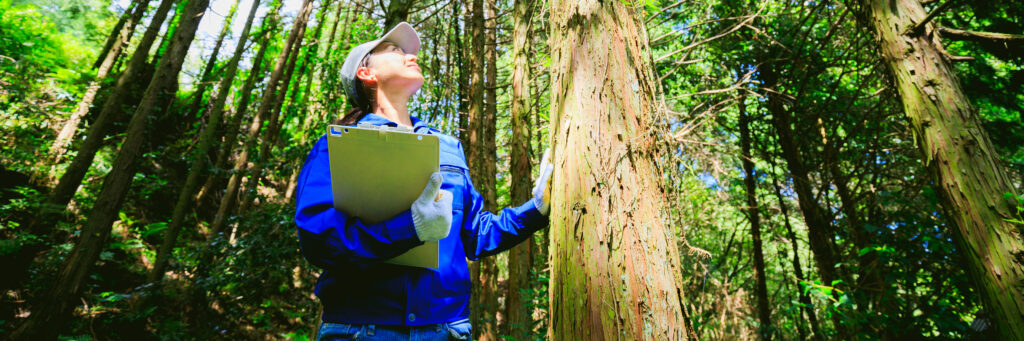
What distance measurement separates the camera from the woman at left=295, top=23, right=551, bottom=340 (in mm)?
1327

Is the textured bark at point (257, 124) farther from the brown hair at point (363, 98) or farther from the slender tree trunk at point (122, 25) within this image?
the brown hair at point (363, 98)

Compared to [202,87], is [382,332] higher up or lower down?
Answer: lower down

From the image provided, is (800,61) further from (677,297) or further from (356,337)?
(356,337)

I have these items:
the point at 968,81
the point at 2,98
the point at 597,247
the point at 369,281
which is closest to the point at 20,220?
the point at 2,98

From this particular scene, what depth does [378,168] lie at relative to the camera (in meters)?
1.26

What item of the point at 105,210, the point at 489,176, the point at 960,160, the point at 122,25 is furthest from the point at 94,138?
the point at 960,160

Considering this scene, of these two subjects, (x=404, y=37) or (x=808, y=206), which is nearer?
(x=404, y=37)

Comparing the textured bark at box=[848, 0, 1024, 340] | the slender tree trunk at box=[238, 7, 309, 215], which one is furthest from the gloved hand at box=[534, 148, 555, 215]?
the slender tree trunk at box=[238, 7, 309, 215]

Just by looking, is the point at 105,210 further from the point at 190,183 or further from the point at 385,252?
the point at 385,252

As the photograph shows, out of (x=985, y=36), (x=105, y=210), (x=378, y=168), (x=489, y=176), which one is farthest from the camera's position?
(x=489, y=176)

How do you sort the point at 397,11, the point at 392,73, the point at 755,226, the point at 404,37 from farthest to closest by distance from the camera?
1. the point at 755,226
2. the point at 397,11
3. the point at 404,37
4. the point at 392,73

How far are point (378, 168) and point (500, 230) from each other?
717 mm

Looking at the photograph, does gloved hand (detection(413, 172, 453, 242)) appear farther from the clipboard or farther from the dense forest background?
the dense forest background

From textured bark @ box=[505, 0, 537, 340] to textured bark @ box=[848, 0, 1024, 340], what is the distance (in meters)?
2.96
